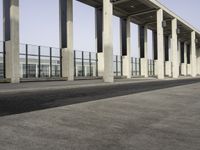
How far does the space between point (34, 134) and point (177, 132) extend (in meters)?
2.92

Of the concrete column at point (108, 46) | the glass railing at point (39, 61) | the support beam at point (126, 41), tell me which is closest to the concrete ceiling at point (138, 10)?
the support beam at point (126, 41)

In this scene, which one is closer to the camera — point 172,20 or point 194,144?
point 194,144

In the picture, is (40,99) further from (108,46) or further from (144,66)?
(144,66)

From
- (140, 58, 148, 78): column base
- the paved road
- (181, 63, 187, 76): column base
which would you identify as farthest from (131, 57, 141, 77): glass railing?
the paved road

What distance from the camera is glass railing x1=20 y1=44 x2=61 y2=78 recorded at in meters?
26.8

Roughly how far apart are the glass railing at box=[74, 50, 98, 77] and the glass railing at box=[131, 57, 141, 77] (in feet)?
38.2

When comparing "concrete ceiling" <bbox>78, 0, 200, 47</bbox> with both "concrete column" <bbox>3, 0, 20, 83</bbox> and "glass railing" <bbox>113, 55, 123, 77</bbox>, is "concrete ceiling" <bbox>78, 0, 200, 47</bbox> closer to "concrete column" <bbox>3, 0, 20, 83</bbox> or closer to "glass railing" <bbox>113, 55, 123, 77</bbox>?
"glass railing" <bbox>113, 55, 123, 77</bbox>

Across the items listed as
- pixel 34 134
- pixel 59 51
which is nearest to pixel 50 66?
pixel 59 51

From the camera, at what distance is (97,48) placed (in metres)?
35.8

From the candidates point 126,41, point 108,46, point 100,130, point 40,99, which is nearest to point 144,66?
point 126,41

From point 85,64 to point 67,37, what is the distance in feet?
20.7

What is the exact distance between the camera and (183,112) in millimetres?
7707

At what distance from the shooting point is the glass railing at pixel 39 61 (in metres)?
26.8

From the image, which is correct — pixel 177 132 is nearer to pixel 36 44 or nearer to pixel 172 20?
pixel 36 44
